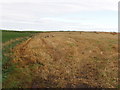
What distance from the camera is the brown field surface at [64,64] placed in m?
17.0

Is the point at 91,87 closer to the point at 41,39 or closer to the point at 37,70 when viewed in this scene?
the point at 37,70

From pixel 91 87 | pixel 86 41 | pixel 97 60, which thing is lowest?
pixel 91 87

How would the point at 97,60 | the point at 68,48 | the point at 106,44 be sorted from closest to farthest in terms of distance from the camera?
the point at 97,60
the point at 68,48
the point at 106,44

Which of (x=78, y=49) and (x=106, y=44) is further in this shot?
(x=106, y=44)

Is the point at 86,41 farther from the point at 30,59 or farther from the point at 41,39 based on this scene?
the point at 30,59

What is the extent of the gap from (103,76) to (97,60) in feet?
9.00

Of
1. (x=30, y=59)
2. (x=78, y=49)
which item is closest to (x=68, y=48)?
(x=78, y=49)

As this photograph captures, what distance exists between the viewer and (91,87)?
16.7 metres

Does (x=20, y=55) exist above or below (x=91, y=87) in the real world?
above

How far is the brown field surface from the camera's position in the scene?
55.8ft

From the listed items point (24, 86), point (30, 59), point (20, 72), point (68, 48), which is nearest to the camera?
point (24, 86)

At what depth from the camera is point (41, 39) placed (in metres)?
25.0

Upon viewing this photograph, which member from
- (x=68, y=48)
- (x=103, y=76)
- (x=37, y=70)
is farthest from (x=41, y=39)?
(x=103, y=76)

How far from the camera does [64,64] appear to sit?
63.9 feet
